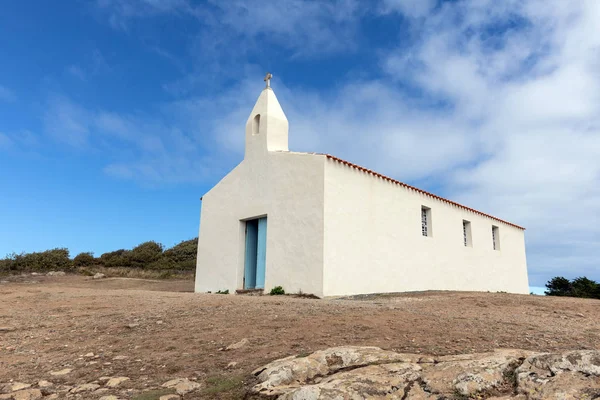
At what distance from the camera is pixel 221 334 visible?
5961 mm

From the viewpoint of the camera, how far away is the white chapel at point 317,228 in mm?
11984

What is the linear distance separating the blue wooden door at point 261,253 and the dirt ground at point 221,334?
4.44 metres

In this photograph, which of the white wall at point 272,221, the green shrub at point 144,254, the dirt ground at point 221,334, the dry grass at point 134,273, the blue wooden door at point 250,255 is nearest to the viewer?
the dirt ground at point 221,334

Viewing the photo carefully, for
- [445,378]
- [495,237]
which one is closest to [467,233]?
[495,237]

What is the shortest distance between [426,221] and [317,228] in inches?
242

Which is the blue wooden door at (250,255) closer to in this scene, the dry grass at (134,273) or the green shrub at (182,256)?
the dry grass at (134,273)

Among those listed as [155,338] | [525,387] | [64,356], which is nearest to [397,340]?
[525,387]

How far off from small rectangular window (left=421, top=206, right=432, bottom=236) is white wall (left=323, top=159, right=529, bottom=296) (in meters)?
0.17

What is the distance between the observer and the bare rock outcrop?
280 cm

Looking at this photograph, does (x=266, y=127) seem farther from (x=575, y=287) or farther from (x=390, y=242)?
(x=575, y=287)

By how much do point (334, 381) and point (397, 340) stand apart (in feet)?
6.80

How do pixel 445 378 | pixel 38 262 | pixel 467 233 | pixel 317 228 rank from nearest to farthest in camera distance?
pixel 445 378, pixel 317 228, pixel 467 233, pixel 38 262

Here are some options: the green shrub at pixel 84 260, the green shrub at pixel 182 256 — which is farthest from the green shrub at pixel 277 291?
the green shrub at pixel 84 260

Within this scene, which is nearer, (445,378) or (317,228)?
(445,378)
